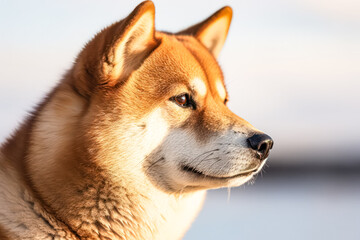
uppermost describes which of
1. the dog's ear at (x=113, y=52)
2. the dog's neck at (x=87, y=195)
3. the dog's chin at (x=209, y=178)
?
the dog's ear at (x=113, y=52)

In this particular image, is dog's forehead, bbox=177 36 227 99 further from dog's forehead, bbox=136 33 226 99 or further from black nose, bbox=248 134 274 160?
black nose, bbox=248 134 274 160

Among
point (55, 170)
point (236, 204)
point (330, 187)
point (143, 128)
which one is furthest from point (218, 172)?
point (330, 187)

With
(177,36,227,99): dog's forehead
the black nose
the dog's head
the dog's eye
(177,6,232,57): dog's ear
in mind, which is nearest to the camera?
the dog's head

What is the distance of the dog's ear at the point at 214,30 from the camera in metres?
4.24

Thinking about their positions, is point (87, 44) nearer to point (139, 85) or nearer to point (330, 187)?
point (139, 85)

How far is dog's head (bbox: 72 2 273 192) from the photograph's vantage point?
3.12 m

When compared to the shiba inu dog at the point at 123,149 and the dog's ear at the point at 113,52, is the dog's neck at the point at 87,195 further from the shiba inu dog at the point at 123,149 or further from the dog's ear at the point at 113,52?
the dog's ear at the point at 113,52

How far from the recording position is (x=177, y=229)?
134 inches

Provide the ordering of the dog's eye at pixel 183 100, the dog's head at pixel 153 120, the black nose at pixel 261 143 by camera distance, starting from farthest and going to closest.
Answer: the dog's eye at pixel 183 100 < the black nose at pixel 261 143 < the dog's head at pixel 153 120

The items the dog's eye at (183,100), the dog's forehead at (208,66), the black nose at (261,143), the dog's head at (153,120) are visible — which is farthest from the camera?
the dog's forehead at (208,66)

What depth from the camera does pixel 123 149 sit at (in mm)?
3129

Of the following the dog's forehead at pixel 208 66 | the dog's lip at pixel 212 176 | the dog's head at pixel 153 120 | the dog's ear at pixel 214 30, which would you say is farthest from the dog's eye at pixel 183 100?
the dog's ear at pixel 214 30

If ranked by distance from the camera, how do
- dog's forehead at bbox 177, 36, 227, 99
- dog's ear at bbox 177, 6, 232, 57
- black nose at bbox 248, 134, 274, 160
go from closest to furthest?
black nose at bbox 248, 134, 274, 160
dog's forehead at bbox 177, 36, 227, 99
dog's ear at bbox 177, 6, 232, 57

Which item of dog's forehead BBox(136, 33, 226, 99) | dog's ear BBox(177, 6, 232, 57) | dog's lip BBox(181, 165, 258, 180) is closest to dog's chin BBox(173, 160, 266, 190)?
dog's lip BBox(181, 165, 258, 180)
